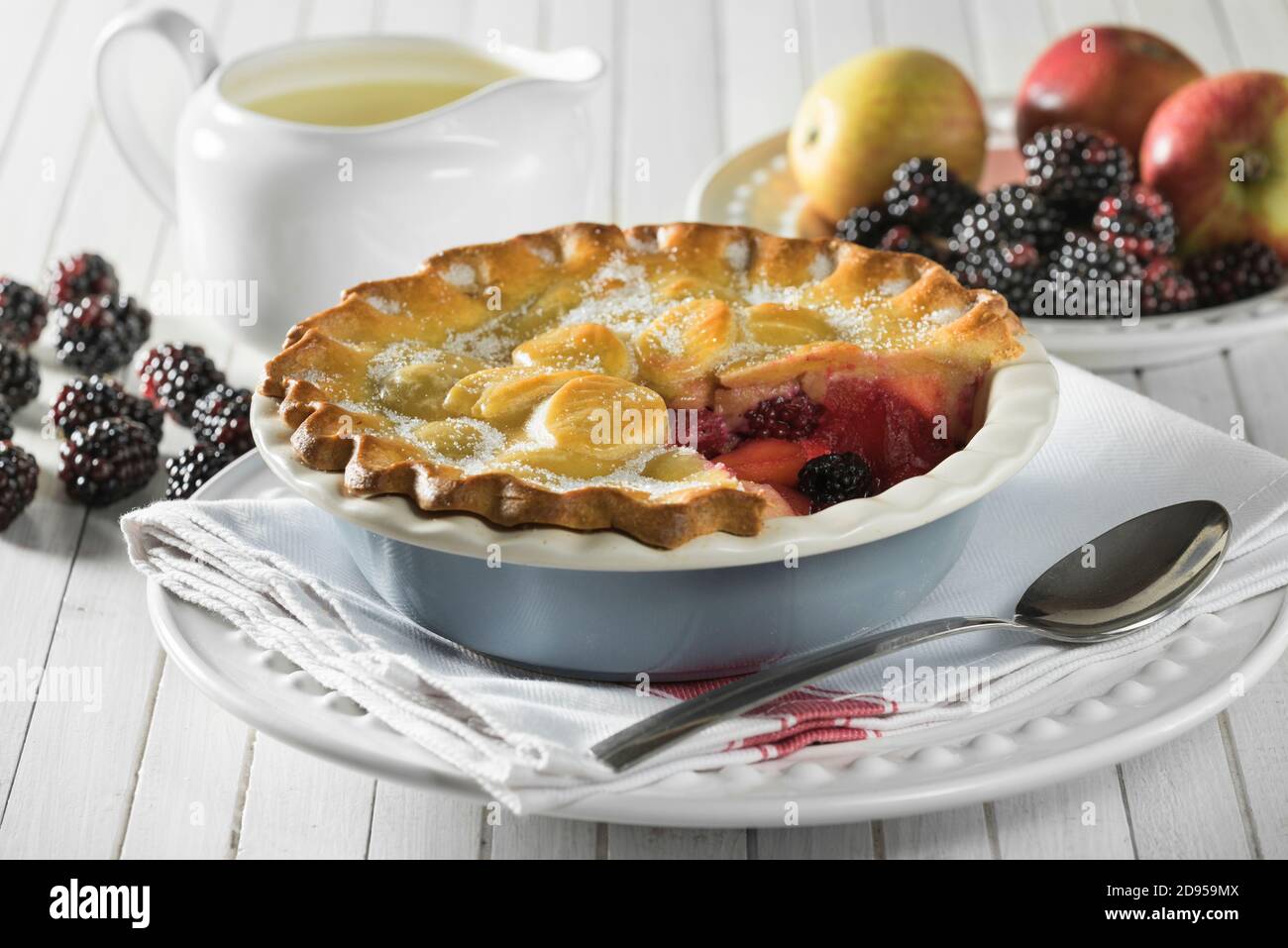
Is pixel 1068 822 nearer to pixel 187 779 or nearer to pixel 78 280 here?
pixel 187 779

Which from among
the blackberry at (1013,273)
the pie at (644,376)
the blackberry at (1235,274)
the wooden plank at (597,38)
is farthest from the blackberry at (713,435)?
the wooden plank at (597,38)

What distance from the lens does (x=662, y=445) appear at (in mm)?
1756

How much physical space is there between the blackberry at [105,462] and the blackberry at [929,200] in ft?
4.44

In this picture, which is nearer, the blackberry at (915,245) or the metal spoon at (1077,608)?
the metal spoon at (1077,608)

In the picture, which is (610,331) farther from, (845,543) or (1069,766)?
(1069,766)

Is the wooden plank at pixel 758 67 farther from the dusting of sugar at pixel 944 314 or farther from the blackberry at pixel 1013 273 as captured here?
the dusting of sugar at pixel 944 314

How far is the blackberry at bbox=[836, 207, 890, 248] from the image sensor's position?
108 inches

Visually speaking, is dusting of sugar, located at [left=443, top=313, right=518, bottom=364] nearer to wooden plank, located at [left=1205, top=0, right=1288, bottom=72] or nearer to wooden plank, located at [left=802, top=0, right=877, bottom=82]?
wooden plank, located at [left=802, top=0, right=877, bottom=82]

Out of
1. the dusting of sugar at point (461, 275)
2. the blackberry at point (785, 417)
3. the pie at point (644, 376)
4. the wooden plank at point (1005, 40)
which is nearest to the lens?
the pie at point (644, 376)

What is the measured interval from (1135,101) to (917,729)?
6.07 feet

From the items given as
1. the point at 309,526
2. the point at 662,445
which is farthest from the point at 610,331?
the point at 309,526

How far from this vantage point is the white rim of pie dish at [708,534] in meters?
1.52

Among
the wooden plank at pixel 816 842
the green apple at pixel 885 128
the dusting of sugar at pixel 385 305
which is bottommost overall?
the wooden plank at pixel 816 842

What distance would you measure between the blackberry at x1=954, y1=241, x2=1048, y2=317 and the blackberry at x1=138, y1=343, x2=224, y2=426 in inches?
48.7
